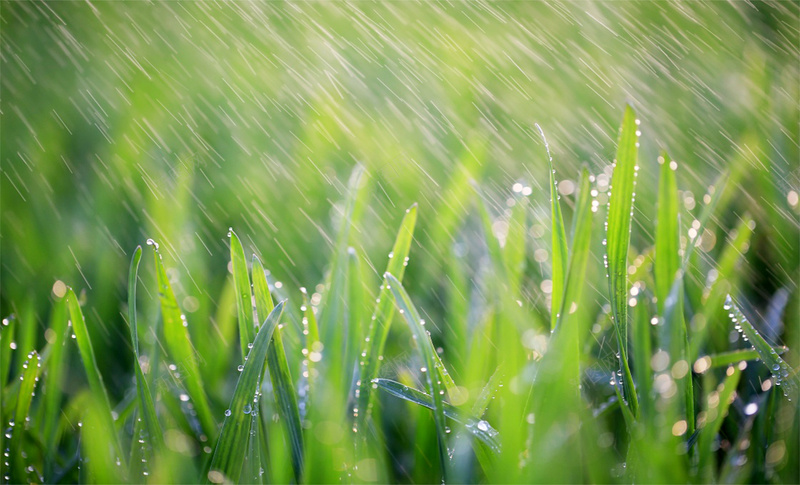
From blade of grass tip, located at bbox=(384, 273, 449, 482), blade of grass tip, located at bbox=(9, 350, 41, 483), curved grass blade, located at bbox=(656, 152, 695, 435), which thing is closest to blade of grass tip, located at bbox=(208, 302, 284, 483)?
blade of grass tip, located at bbox=(384, 273, 449, 482)

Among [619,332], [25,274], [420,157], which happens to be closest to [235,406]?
[619,332]

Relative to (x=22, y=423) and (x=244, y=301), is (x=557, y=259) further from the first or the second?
(x=22, y=423)

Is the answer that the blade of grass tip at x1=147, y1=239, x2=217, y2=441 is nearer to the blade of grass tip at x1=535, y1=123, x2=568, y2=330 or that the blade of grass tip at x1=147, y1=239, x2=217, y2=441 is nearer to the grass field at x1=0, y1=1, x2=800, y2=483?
the grass field at x1=0, y1=1, x2=800, y2=483

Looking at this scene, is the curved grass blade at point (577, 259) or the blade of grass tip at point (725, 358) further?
the blade of grass tip at point (725, 358)

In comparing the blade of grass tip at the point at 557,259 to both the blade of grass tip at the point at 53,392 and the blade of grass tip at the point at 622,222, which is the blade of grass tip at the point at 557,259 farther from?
the blade of grass tip at the point at 53,392

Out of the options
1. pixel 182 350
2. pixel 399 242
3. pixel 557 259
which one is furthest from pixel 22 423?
pixel 557 259

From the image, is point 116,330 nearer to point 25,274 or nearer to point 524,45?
point 25,274

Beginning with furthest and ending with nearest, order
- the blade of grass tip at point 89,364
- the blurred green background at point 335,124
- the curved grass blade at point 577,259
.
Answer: the blurred green background at point 335,124, the blade of grass tip at point 89,364, the curved grass blade at point 577,259

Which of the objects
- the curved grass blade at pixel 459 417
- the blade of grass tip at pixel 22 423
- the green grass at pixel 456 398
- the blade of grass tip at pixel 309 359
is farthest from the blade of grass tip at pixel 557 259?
the blade of grass tip at pixel 22 423
